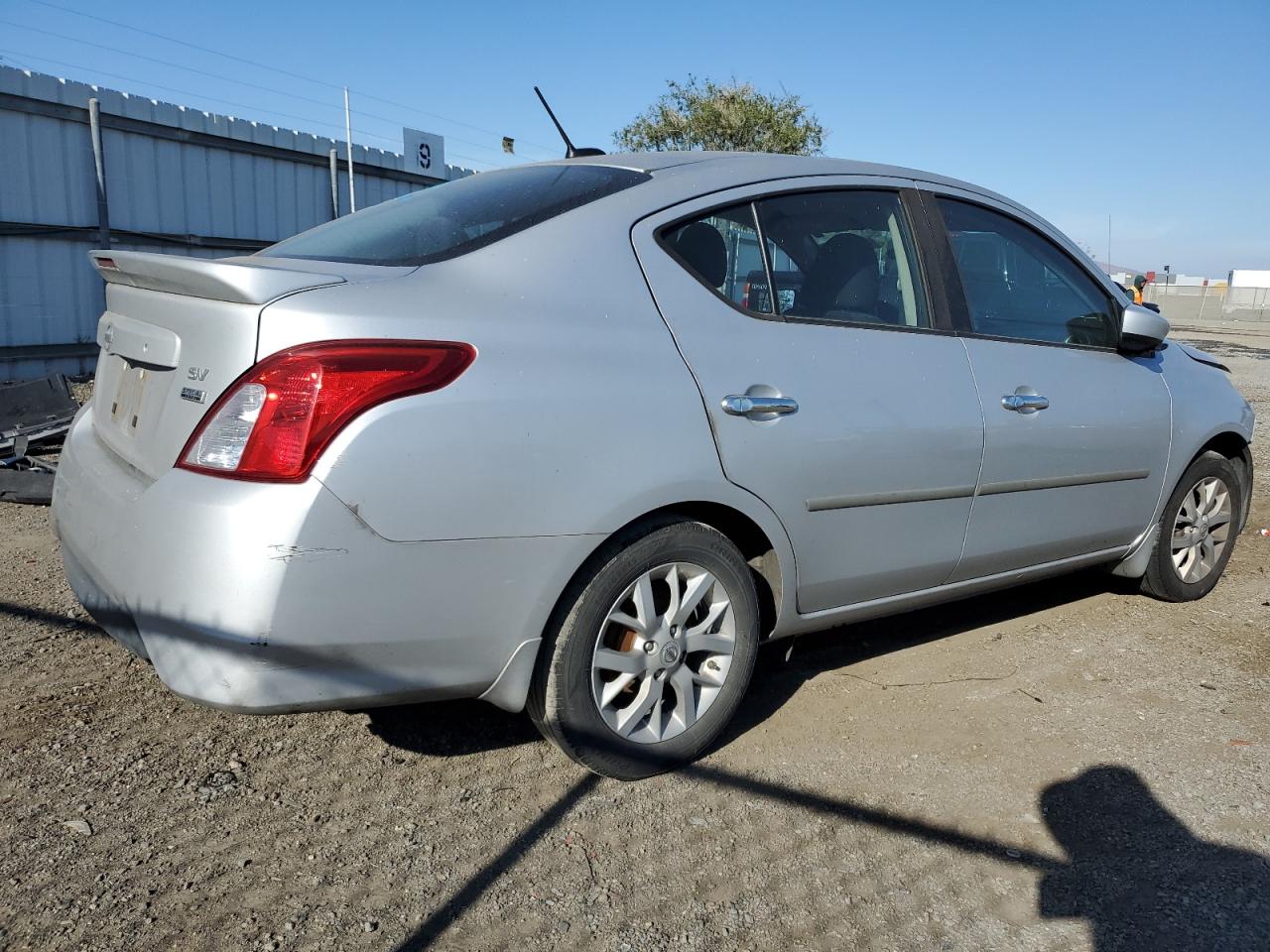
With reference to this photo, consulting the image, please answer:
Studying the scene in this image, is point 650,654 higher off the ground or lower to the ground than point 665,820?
higher

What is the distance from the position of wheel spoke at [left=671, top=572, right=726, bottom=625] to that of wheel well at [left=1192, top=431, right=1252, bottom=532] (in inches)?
110

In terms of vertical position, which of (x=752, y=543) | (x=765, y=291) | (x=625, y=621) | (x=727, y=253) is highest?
(x=727, y=253)

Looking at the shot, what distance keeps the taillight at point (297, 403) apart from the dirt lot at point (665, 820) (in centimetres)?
93

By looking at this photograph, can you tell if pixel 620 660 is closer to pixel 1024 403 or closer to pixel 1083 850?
pixel 1083 850

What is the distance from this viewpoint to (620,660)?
268 cm

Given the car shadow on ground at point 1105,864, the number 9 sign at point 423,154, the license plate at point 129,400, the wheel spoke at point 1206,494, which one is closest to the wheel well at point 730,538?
the car shadow on ground at point 1105,864

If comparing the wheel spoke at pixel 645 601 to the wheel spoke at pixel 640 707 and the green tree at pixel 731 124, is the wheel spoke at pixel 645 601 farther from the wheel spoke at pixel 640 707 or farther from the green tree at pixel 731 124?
the green tree at pixel 731 124

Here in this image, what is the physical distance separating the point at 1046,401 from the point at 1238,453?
1.75 metres


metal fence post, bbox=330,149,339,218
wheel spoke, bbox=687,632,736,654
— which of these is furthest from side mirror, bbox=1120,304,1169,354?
metal fence post, bbox=330,149,339,218

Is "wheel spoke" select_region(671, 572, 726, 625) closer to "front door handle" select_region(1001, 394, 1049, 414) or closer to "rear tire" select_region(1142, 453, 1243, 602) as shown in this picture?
"front door handle" select_region(1001, 394, 1049, 414)

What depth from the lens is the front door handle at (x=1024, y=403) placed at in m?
3.43

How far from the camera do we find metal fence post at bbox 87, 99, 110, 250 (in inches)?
381

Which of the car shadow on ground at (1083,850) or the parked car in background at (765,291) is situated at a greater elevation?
the parked car in background at (765,291)

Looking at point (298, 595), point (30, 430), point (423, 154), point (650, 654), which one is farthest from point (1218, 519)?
point (423, 154)
